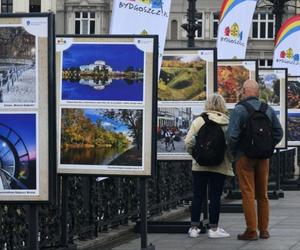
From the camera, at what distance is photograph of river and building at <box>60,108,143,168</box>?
834 cm

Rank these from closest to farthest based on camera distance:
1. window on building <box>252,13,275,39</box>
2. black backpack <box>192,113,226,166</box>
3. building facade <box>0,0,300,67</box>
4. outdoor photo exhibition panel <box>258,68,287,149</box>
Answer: black backpack <box>192,113,226,166</box> < outdoor photo exhibition panel <box>258,68,287,149</box> < building facade <box>0,0,300,67</box> < window on building <box>252,13,275,39</box>

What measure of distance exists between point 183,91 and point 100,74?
268cm

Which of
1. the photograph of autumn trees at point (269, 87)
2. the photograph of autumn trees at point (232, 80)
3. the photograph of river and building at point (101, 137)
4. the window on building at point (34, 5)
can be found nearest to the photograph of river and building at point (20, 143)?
the photograph of river and building at point (101, 137)

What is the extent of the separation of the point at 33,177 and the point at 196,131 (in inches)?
154

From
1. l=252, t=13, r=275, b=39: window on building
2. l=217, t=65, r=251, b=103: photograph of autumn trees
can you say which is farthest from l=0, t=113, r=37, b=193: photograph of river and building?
l=252, t=13, r=275, b=39: window on building

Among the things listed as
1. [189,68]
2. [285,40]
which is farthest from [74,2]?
[189,68]

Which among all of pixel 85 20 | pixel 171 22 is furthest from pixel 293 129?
pixel 85 20

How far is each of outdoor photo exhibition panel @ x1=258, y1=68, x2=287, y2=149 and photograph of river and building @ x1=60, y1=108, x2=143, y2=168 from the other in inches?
324

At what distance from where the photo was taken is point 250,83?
1052cm

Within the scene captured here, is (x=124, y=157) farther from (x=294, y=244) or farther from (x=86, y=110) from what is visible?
(x=294, y=244)

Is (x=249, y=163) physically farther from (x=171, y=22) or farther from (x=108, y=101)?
(x=171, y=22)

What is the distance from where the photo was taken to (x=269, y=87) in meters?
16.8

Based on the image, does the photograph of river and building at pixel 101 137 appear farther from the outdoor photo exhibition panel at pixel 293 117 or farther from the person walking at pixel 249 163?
the outdoor photo exhibition panel at pixel 293 117

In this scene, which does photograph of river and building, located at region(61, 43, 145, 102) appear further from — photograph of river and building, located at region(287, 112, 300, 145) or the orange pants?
photograph of river and building, located at region(287, 112, 300, 145)
